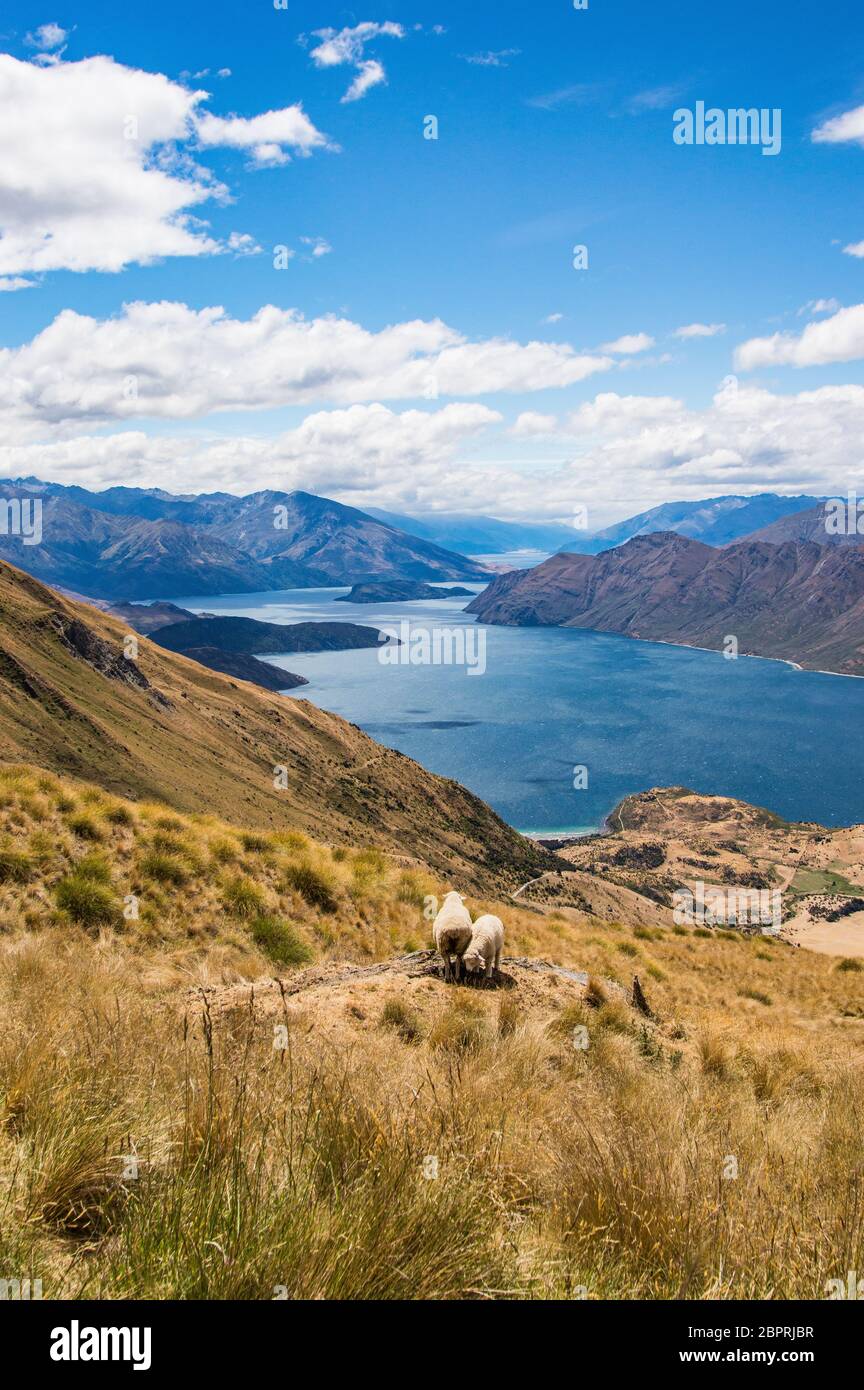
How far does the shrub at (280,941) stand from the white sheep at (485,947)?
115 inches

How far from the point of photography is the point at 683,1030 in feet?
35.6

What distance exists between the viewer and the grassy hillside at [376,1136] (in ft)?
9.39

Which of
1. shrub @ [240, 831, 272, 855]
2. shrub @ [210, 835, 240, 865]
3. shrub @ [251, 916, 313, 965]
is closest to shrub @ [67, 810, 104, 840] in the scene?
shrub @ [210, 835, 240, 865]

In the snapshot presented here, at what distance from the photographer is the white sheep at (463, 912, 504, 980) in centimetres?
1016

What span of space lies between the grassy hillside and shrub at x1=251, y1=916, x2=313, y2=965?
0.96m

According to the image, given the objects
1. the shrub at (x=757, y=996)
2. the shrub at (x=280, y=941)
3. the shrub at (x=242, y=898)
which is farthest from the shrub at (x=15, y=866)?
the shrub at (x=757, y=996)

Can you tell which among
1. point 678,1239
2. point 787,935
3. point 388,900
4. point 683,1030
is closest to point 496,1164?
point 678,1239

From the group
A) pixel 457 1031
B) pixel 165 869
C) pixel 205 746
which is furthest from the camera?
pixel 205 746

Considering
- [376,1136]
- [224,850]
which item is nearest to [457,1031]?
[376,1136]

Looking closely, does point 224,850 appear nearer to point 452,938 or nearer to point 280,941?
point 280,941

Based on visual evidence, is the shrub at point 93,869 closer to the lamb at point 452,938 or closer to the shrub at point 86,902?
the shrub at point 86,902

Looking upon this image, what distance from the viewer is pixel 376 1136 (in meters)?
3.78

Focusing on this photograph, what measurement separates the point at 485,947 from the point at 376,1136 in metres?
6.77
